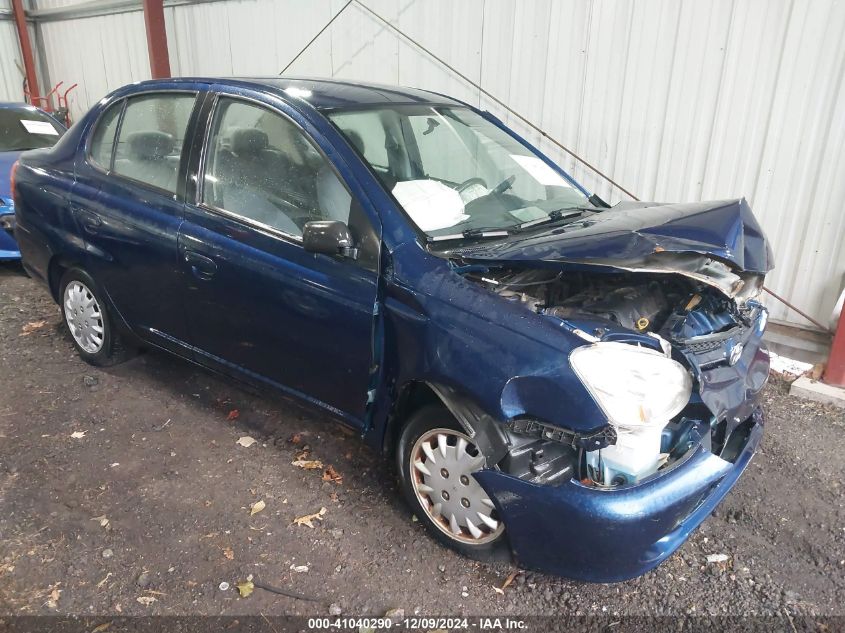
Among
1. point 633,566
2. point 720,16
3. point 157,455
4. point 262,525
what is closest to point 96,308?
point 157,455

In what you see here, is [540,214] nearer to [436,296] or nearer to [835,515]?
[436,296]

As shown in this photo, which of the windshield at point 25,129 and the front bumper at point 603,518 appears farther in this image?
the windshield at point 25,129

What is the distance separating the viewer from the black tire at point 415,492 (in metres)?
2.38

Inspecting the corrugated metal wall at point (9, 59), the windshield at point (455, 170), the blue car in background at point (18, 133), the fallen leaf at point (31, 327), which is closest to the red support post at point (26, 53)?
the corrugated metal wall at point (9, 59)

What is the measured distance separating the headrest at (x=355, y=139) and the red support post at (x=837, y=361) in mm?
3011

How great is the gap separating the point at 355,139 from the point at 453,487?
1.50 meters

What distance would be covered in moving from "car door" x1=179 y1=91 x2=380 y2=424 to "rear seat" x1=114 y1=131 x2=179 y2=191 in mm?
262

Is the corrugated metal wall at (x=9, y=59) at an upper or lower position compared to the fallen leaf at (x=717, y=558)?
upper

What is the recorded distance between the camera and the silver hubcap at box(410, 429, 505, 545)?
235 centimetres

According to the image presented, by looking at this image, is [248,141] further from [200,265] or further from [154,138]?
[154,138]

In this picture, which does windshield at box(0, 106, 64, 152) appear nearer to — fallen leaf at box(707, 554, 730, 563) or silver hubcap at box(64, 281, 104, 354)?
silver hubcap at box(64, 281, 104, 354)

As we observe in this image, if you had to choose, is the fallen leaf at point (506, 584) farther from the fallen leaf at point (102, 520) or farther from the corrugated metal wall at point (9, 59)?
the corrugated metal wall at point (9, 59)

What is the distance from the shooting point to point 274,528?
2.68 meters

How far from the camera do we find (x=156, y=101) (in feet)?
11.0
